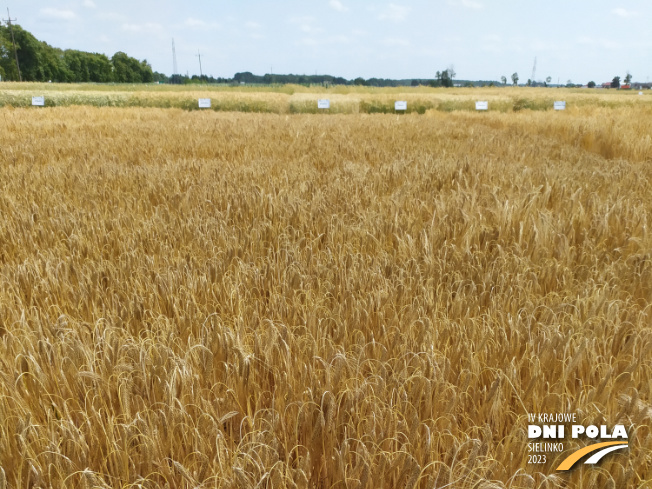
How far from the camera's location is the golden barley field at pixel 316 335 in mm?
924

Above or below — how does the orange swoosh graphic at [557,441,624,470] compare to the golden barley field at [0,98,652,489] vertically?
below

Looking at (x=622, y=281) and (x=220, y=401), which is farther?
(x=622, y=281)

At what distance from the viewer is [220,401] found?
111 cm

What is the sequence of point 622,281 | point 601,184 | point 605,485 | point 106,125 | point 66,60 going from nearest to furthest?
point 605,485, point 622,281, point 601,184, point 106,125, point 66,60

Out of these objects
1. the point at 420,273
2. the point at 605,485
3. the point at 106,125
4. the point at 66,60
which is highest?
the point at 66,60

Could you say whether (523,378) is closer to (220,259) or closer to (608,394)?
(608,394)

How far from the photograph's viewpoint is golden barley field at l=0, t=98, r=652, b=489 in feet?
3.03

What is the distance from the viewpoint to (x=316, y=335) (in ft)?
4.59

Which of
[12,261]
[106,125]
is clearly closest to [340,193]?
[12,261]

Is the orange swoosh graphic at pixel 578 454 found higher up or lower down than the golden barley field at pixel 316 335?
lower down

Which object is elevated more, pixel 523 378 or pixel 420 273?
pixel 420 273

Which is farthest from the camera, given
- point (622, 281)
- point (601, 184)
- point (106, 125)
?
point (106, 125)

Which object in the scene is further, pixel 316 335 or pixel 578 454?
pixel 316 335

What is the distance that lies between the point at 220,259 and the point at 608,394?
62.5 inches
